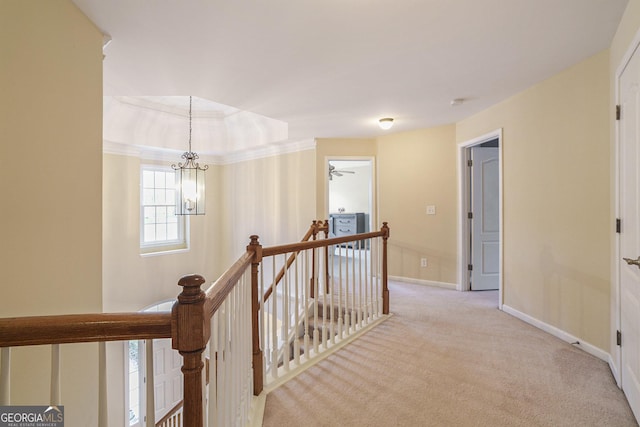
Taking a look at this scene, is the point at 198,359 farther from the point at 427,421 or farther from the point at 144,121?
the point at 144,121

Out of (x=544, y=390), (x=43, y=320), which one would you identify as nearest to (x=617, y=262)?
(x=544, y=390)

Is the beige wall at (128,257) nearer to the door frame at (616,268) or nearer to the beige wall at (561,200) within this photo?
the beige wall at (561,200)

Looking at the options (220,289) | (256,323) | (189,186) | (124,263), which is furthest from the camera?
(124,263)

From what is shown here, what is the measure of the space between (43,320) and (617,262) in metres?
3.01

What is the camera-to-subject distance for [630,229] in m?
1.79

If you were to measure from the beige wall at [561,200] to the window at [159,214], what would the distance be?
5288mm

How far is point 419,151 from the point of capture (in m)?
4.54

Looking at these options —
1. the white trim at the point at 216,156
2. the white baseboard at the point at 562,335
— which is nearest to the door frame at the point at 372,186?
the white trim at the point at 216,156

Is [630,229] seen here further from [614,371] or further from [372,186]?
[372,186]

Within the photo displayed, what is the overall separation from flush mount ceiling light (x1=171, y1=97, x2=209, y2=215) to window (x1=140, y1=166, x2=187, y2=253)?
0.58 feet

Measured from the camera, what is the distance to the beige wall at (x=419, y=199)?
14.1 feet

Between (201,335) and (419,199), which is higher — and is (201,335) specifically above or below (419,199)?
below

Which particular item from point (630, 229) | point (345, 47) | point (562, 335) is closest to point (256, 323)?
point (345, 47)

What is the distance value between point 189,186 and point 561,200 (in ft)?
14.5
